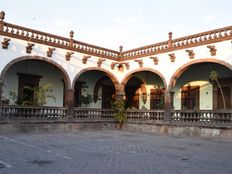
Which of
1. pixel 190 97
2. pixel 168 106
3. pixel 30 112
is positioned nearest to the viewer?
pixel 30 112

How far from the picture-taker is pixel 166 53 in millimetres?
16344

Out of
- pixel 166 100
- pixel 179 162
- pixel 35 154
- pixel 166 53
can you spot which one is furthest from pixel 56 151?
pixel 166 53

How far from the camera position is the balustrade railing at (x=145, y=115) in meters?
16.0

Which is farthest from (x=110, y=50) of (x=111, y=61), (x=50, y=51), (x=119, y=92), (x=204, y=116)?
(x=204, y=116)

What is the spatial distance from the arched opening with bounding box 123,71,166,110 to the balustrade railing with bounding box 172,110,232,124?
341 centimetres

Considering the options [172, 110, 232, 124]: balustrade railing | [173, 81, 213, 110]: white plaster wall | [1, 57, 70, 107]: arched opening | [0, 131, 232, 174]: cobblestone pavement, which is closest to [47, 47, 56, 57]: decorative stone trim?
[1, 57, 70, 107]: arched opening

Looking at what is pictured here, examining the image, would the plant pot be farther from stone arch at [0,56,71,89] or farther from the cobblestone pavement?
the cobblestone pavement

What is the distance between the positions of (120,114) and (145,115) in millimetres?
1730

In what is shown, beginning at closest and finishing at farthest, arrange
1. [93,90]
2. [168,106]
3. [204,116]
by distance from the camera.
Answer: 1. [204,116]
2. [168,106]
3. [93,90]

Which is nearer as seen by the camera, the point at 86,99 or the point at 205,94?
the point at 205,94

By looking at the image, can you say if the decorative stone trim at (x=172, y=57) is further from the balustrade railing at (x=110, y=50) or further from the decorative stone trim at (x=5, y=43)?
the decorative stone trim at (x=5, y=43)

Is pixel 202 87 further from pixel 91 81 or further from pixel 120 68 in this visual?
pixel 91 81

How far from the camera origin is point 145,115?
1688 centimetres

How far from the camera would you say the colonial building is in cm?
1421
